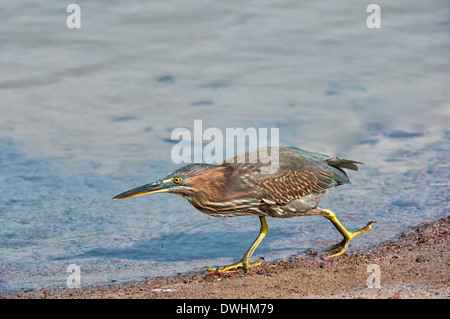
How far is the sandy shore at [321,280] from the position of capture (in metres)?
5.10

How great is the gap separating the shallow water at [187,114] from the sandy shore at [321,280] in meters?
0.38

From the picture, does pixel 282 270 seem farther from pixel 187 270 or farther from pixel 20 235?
pixel 20 235

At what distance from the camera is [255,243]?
21.0 ft

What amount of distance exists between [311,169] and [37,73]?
6.85 m

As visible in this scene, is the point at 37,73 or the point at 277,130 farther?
the point at 37,73

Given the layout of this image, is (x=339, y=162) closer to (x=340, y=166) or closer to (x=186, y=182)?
(x=340, y=166)

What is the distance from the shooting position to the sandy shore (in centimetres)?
510

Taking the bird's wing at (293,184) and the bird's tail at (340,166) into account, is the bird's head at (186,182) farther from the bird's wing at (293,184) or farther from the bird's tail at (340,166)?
the bird's tail at (340,166)

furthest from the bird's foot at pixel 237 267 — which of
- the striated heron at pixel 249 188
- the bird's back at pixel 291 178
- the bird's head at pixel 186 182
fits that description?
the bird's head at pixel 186 182

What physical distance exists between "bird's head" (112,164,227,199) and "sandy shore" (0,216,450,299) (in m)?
0.78

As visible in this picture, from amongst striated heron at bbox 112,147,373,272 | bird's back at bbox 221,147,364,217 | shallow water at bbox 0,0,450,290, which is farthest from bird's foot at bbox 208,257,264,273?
bird's back at bbox 221,147,364,217
